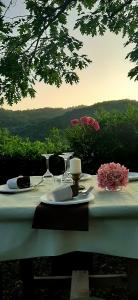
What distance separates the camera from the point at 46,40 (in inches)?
270

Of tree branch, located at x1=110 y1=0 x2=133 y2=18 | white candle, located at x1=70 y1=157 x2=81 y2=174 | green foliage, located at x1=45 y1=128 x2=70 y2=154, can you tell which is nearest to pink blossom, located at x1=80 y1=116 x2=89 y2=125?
green foliage, located at x1=45 y1=128 x2=70 y2=154

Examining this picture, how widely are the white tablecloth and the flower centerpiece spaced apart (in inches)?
14.2

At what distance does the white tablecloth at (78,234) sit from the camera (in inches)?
85.4

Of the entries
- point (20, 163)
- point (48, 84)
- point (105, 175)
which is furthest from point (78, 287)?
point (48, 84)

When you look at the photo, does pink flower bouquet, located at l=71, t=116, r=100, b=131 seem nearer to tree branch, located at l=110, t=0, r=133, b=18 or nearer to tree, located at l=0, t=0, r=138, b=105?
tree, located at l=0, t=0, r=138, b=105

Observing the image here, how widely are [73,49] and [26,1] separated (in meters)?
1.11

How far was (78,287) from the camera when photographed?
2453 millimetres

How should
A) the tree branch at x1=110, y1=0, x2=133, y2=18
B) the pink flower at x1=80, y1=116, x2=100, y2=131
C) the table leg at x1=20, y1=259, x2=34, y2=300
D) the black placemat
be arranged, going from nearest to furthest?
the black placemat → the table leg at x1=20, y1=259, x2=34, y2=300 → the pink flower at x1=80, y1=116, x2=100, y2=131 → the tree branch at x1=110, y1=0, x2=133, y2=18

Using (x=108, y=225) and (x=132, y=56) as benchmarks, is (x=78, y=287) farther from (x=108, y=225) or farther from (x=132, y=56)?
(x=132, y=56)

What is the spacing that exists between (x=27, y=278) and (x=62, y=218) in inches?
44.9

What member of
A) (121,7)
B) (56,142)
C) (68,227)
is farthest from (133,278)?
(121,7)

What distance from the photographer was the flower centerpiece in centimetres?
261

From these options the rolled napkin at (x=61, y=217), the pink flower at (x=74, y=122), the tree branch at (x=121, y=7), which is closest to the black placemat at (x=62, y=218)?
the rolled napkin at (x=61, y=217)

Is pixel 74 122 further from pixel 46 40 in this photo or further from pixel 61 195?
pixel 61 195
